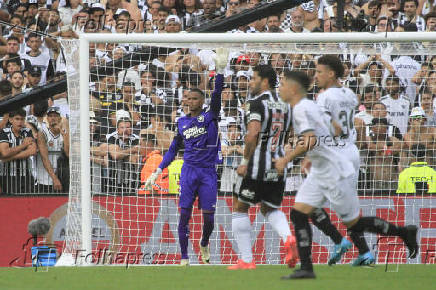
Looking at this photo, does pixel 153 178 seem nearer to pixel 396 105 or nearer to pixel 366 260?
pixel 366 260

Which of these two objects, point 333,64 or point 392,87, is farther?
point 392,87

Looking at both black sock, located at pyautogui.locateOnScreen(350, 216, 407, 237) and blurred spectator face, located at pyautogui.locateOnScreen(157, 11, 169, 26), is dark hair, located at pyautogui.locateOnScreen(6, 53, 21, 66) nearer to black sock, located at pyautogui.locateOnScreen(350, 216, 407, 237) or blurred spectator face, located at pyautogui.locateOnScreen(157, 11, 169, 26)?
blurred spectator face, located at pyautogui.locateOnScreen(157, 11, 169, 26)

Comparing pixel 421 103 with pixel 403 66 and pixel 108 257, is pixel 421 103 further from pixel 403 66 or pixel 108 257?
pixel 108 257

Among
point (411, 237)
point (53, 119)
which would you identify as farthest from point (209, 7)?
point (411, 237)

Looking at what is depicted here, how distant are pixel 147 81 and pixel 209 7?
10.2ft

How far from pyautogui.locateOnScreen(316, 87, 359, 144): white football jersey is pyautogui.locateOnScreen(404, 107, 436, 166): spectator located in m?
3.71

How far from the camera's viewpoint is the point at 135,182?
12.3 m

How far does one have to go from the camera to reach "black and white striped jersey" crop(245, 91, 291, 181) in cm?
912

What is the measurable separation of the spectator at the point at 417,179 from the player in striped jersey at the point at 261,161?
3545mm

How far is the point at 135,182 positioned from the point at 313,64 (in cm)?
305

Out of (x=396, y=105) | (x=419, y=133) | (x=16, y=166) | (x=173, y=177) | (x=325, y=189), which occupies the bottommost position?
(x=173, y=177)

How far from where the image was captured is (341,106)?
8.70 metres

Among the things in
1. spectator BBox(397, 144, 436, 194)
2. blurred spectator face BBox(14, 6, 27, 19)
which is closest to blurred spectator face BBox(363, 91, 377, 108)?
spectator BBox(397, 144, 436, 194)

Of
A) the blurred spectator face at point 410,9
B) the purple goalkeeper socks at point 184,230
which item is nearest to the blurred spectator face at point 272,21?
the blurred spectator face at point 410,9
